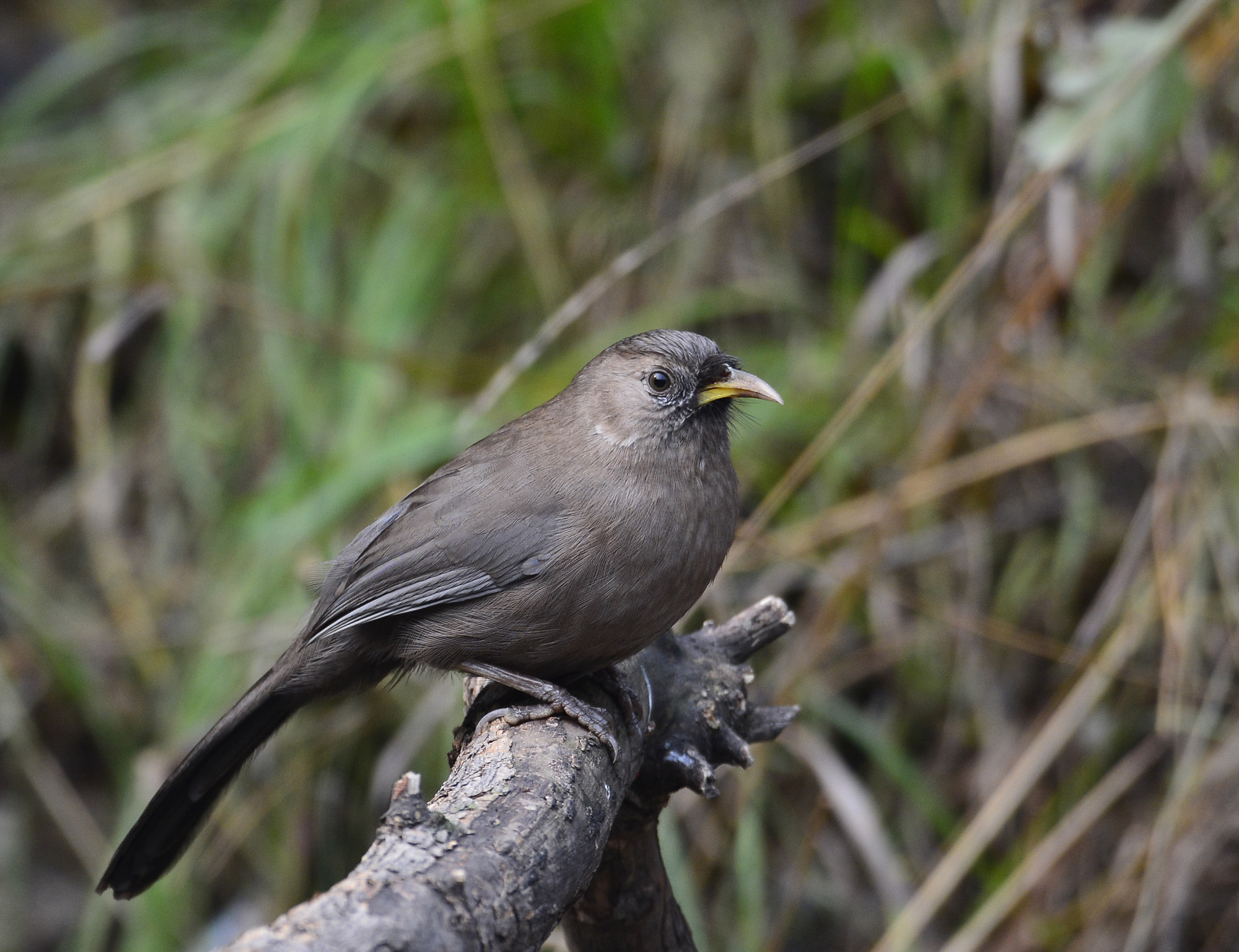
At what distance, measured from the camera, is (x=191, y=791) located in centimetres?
285

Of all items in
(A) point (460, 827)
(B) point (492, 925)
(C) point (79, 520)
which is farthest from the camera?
(C) point (79, 520)

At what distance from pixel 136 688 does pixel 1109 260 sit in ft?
13.5

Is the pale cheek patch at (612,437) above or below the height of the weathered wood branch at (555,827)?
above

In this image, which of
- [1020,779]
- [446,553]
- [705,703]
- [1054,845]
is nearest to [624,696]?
[705,703]

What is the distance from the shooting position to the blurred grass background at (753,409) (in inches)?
157

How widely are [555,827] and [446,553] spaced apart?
39.2 inches

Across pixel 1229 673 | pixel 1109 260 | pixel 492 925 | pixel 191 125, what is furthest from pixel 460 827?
pixel 191 125

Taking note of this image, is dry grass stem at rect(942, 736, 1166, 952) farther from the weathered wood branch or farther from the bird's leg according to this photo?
the bird's leg

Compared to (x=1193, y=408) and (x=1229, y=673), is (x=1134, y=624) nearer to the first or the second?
(x=1229, y=673)

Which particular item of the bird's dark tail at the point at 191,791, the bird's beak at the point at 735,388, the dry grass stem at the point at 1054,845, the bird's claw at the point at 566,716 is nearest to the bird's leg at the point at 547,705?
the bird's claw at the point at 566,716

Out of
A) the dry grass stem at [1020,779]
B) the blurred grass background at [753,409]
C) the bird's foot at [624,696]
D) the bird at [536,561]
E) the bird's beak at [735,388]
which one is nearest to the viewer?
the bird's foot at [624,696]

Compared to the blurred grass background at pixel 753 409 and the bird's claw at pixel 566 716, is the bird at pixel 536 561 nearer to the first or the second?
the bird's claw at pixel 566 716

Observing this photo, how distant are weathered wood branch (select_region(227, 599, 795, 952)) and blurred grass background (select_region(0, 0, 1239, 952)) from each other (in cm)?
99

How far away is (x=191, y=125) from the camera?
5238 millimetres
